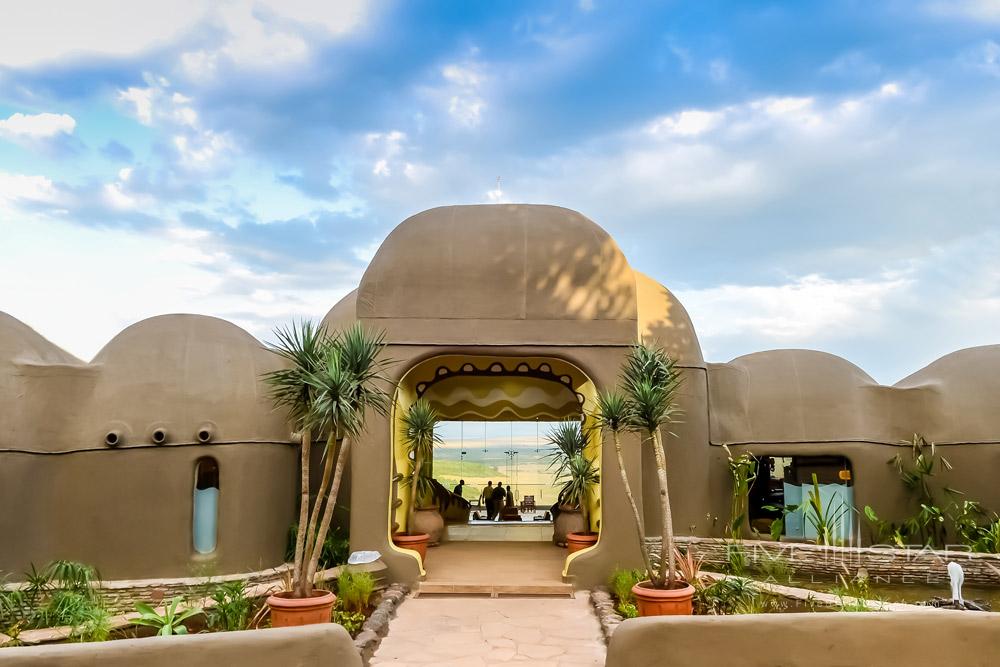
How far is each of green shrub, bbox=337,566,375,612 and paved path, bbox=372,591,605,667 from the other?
19.6 inches

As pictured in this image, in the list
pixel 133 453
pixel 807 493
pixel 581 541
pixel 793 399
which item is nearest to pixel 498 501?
→ pixel 807 493

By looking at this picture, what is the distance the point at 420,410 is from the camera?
12922mm

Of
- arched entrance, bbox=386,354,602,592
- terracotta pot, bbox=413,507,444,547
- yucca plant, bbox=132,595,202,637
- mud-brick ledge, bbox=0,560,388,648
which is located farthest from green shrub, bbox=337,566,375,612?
terracotta pot, bbox=413,507,444,547

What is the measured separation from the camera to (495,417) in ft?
53.3

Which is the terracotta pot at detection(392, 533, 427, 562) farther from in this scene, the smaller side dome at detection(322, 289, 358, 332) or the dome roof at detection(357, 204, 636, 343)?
the smaller side dome at detection(322, 289, 358, 332)

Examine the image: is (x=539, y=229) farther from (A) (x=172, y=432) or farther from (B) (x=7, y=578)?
(B) (x=7, y=578)

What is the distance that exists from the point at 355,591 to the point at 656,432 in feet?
14.3

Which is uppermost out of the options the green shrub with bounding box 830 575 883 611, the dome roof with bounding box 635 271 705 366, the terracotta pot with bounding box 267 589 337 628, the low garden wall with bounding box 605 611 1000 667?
the dome roof with bounding box 635 271 705 366

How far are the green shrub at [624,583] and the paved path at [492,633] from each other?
0.46 m

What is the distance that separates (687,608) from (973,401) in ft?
33.8

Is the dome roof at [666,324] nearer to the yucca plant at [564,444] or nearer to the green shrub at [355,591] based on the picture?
the yucca plant at [564,444]

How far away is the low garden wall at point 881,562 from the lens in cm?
1312

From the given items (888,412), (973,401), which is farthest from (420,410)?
(973,401)

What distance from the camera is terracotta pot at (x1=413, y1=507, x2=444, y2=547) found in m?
14.2
